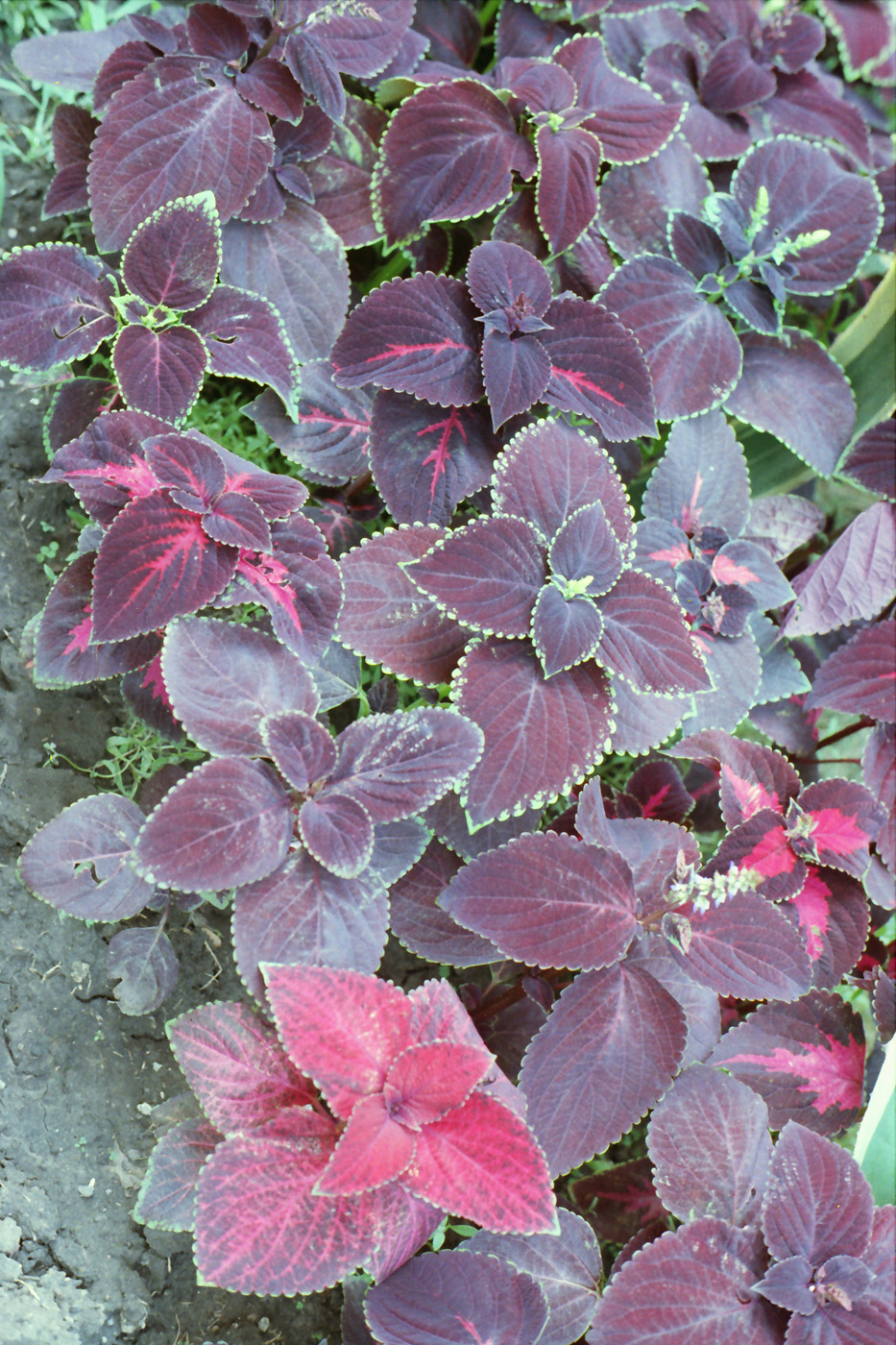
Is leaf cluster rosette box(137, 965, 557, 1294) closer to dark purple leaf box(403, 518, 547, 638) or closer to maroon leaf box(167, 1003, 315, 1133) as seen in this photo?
maroon leaf box(167, 1003, 315, 1133)

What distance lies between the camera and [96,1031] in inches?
39.8

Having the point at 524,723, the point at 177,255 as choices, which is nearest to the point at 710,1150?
the point at 524,723

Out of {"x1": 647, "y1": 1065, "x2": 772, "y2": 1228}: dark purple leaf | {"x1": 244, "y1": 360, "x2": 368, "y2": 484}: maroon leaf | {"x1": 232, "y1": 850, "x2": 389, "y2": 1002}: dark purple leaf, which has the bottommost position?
{"x1": 647, "y1": 1065, "x2": 772, "y2": 1228}: dark purple leaf

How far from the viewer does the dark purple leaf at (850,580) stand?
1248mm

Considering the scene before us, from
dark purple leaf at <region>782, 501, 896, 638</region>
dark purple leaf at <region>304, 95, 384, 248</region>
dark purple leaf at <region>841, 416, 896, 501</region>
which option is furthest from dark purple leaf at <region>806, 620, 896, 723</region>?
dark purple leaf at <region>304, 95, 384, 248</region>

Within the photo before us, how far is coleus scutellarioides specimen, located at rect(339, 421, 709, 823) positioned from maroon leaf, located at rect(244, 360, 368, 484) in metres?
0.21

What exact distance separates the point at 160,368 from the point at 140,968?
0.59 m

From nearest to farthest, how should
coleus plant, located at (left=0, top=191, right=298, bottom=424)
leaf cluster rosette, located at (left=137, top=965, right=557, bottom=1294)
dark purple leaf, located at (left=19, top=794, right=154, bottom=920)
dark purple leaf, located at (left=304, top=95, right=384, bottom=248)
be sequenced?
leaf cluster rosette, located at (left=137, top=965, right=557, bottom=1294) < dark purple leaf, located at (left=19, top=794, right=154, bottom=920) < coleus plant, located at (left=0, top=191, right=298, bottom=424) < dark purple leaf, located at (left=304, top=95, right=384, bottom=248)

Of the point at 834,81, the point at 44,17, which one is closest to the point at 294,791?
the point at 44,17

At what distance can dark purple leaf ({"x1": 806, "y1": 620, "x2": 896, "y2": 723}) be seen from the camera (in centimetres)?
124

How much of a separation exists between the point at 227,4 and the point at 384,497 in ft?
1.77

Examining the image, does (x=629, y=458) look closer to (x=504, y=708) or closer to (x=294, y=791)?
(x=504, y=708)

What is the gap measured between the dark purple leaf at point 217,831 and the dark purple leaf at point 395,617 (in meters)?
0.17

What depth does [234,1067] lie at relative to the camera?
0.90 metres
